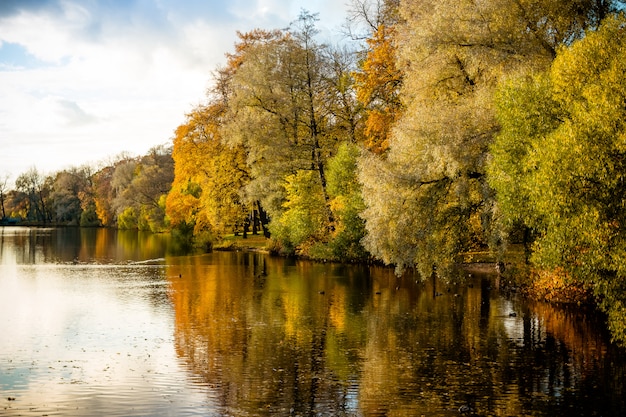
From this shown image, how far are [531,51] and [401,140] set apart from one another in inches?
245

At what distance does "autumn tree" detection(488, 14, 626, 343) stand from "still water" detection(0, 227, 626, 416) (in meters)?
2.69

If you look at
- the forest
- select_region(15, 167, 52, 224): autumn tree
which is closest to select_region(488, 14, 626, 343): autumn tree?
the forest

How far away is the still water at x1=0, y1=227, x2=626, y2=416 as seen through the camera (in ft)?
46.1

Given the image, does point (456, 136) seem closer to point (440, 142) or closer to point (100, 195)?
point (440, 142)

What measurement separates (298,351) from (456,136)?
1129cm

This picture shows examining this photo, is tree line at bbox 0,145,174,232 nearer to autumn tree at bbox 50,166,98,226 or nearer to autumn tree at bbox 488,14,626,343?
autumn tree at bbox 50,166,98,226

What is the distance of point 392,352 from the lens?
18578mm

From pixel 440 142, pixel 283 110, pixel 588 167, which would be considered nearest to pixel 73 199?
pixel 283 110

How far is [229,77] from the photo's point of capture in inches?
2200

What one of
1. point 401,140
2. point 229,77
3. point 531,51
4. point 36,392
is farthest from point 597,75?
point 229,77

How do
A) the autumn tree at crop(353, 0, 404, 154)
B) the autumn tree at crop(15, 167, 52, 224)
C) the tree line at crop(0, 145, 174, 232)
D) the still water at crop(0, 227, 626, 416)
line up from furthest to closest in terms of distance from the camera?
the autumn tree at crop(15, 167, 52, 224), the tree line at crop(0, 145, 174, 232), the autumn tree at crop(353, 0, 404, 154), the still water at crop(0, 227, 626, 416)

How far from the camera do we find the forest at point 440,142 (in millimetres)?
17312

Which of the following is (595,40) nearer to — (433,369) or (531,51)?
(531,51)

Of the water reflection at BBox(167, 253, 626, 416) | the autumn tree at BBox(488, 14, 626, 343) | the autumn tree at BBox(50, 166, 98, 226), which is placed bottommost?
the water reflection at BBox(167, 253, 626, 416)
